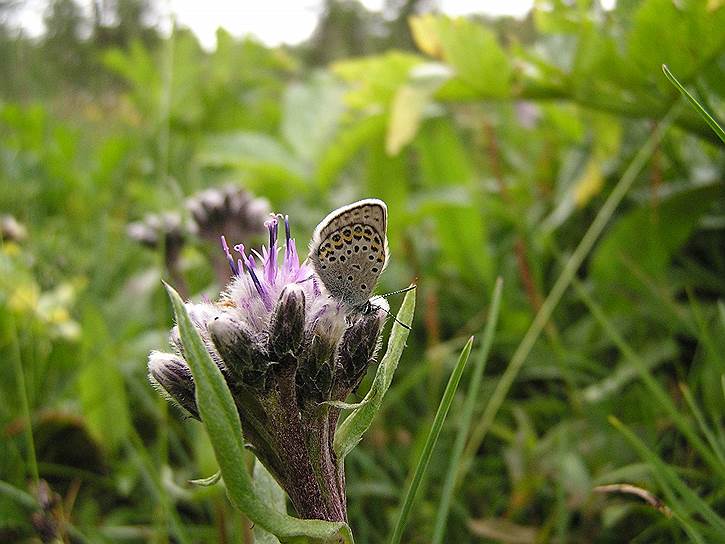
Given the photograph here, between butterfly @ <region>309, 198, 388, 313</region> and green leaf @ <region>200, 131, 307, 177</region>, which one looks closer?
butterfly @ <region>309, 198, 388, 313</region>

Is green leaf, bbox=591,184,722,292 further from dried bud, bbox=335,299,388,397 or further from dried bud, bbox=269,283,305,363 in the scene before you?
dried bud, bbox=269,283,305,363

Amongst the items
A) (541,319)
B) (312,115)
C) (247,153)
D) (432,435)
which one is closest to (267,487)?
(432,435)

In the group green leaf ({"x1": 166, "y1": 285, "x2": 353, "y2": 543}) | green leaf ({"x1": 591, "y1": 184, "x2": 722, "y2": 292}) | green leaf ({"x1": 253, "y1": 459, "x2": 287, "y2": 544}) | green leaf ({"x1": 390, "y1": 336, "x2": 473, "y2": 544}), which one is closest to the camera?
green leaf ({"x1": 166, "y1": 285, "x2": 353, "y2": 543})

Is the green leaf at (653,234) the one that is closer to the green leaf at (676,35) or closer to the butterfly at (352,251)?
the green leaf at (676,35)

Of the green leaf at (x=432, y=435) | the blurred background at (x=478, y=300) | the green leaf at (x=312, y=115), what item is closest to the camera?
the green leaf at (x=432, y=435)

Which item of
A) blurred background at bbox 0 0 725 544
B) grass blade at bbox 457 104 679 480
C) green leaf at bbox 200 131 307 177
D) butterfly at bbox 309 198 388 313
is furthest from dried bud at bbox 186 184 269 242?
butterfly at bbox 309 198 388 313

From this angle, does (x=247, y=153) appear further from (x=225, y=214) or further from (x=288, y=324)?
(x=288, y=324)

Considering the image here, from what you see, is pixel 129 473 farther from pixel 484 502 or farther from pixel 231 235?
pixel 484 502

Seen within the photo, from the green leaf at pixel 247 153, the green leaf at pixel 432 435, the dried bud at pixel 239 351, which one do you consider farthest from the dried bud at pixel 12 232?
the green leaf at pixel 432 435
